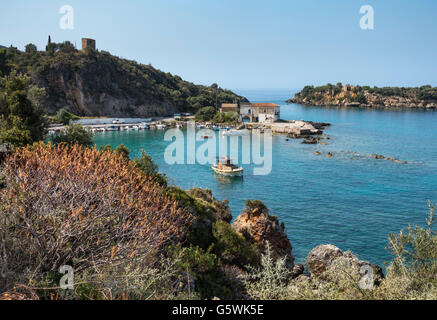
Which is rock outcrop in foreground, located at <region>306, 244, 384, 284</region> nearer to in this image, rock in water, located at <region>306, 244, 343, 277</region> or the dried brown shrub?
rock in water, located at <region>306, 244, 343, 277</region>

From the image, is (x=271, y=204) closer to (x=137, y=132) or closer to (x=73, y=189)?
(x=73, y=189)

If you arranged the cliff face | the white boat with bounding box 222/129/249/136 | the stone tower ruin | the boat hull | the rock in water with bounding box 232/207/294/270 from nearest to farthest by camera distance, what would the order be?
the rock in water with bounding box 232/207/294/270 < the boat hull < the white boat with bounding box 222/129/249/136 < the cliff face < the stone tower ruin

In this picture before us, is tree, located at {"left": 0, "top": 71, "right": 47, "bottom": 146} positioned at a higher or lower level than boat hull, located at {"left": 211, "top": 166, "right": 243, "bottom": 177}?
higher

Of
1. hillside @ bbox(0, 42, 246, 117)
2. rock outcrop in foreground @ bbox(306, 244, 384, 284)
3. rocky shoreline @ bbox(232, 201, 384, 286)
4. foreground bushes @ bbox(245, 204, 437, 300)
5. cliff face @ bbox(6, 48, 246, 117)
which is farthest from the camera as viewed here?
cliff face @ bbox(6, 48, 246, 117)

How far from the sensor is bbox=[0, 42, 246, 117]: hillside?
88438mm

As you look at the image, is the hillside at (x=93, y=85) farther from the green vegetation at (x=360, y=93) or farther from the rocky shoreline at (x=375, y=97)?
the green vegetation at (x=360, y=93)

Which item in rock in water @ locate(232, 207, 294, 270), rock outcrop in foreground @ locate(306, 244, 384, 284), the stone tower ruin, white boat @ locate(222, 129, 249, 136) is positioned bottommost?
rock outcrop in foreground @ locate(306, 244, 384, 284)

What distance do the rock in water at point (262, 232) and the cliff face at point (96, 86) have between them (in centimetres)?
7670

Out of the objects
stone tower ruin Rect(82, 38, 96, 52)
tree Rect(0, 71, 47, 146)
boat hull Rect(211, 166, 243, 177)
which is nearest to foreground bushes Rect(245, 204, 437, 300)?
tree Rect(0, 71, 47, 146)

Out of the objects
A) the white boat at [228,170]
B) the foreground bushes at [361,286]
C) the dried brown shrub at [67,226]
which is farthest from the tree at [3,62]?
the foreground bushes at [361,286]

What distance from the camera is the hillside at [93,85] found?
88.4m

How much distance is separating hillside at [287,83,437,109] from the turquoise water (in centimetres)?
10555

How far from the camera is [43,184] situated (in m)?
9.88
